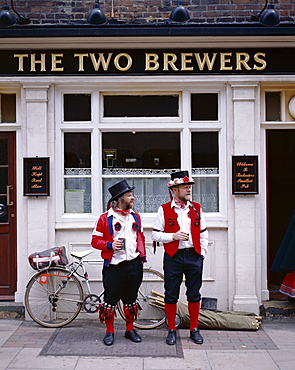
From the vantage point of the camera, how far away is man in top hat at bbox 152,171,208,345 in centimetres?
676

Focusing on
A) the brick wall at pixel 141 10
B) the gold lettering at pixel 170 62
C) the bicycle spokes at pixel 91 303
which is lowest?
the bicycle spokes at pixel 91 303

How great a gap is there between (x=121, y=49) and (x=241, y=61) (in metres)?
1.71

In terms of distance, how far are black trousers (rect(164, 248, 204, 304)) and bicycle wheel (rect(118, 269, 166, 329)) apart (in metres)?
0.70

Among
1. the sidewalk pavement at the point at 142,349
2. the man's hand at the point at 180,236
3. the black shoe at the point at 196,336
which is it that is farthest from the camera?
the black shoe at the point at 196,336

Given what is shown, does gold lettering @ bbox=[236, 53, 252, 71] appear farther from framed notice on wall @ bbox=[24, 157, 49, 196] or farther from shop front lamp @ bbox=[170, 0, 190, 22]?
framed notice on wall @ bbox=[24, 157, 49, 196]

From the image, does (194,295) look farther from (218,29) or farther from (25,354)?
(218,29)

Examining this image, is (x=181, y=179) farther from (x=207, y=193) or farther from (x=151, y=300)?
(x=151, y=300)

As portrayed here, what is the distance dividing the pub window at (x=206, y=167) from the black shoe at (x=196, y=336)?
6.25 feet

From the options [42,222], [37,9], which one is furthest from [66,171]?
[37,9]

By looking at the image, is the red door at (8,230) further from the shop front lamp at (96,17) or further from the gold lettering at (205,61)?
the gold lettering at (205,61)

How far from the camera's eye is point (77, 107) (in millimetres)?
8000

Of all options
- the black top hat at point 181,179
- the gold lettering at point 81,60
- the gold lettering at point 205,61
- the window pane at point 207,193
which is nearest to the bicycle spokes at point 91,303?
the black top hat at point 181,179

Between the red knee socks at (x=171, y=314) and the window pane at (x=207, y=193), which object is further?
the window pane at (x=207, y=193)

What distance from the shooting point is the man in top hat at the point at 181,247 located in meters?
6.76
